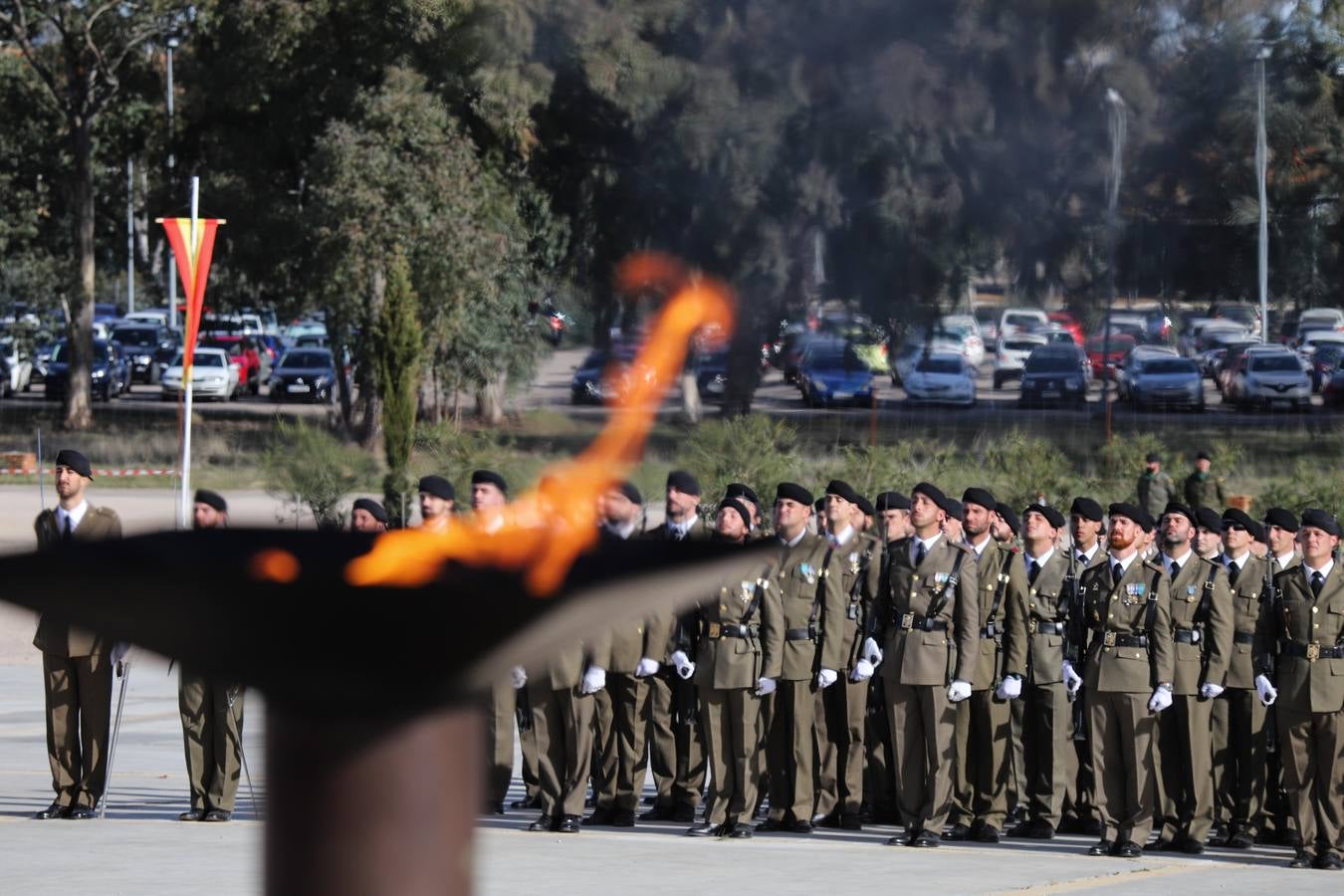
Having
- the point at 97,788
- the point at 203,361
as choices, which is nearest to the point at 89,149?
Result: the point at 203,361

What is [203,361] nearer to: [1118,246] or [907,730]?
[907,730]

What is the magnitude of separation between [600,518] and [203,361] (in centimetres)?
3403

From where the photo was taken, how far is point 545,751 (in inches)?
345

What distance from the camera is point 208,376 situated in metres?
34.2

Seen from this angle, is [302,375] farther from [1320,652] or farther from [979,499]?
[1320,652]

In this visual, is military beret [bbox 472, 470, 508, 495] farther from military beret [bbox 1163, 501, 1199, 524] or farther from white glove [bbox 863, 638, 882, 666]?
military beret [bbox 1163, 501, 1199, 524]

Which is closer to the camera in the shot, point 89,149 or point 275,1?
point 275,1

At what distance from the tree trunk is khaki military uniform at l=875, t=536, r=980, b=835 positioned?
20.2 m

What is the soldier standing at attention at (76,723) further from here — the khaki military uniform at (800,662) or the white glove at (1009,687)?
the white glove at (1009,687)

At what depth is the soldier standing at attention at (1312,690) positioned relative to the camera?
26.0 feet

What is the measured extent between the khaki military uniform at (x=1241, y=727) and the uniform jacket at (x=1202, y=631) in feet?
0.27

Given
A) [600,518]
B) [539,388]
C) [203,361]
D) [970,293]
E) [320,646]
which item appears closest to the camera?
[320,646]

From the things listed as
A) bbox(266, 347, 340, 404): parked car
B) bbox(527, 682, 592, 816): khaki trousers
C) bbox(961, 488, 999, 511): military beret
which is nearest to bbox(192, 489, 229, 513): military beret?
bbox(527, 682, 592, 816): khaki trousers

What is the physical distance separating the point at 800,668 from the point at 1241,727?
1.99 m
